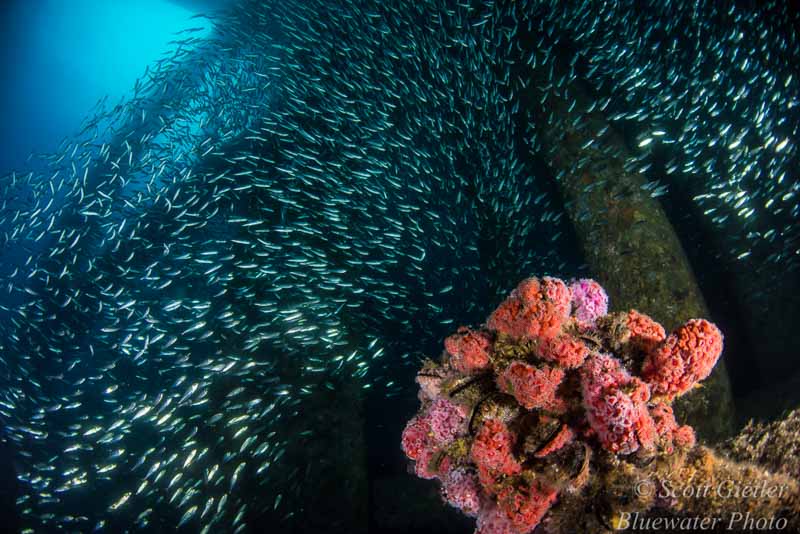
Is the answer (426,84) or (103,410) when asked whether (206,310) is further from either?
(426,84)

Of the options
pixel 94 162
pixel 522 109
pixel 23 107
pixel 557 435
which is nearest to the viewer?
pixel 557 435

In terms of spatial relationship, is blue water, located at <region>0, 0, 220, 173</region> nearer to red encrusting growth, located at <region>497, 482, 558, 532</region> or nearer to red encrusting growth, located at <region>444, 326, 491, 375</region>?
red encrusting growth, located at <region>444, 326, 491, 375</region>

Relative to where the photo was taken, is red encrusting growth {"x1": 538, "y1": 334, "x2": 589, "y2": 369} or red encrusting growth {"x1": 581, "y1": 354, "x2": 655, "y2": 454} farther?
red encrusting growth {"x1": 538, "y1": 334, "x2": 589, "y2": 369}

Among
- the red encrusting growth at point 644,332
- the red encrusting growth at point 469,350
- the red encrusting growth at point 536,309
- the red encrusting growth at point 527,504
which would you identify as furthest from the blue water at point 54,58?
the red encrusting growth at point 527,504

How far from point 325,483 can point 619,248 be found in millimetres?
6943

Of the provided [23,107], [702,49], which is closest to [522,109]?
[702,49]

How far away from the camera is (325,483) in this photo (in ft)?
25.0

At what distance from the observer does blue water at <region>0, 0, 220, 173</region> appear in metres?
27.7

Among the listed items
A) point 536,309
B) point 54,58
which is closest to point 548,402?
point 536,309

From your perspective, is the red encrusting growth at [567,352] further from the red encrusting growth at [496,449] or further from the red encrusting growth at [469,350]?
the red encrusting growth at [496,449]

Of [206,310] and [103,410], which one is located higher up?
[206,310]

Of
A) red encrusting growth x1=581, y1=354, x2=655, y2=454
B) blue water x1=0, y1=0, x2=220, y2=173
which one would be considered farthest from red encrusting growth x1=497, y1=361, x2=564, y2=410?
→ blue water x1=0, y1=0, x2=220, y2=173

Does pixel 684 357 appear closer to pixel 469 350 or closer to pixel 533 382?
pixel 533 382

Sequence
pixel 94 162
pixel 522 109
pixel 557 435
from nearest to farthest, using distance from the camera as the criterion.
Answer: pixel 557 435 < pixel 522 109 < pixel 94 162
